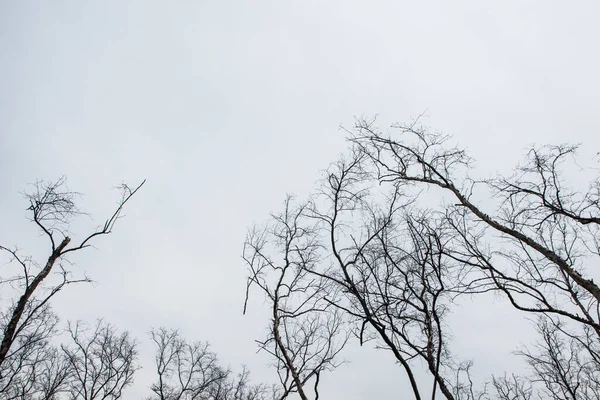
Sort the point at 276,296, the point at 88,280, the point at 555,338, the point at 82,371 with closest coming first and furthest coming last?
the point at 88,280, the point at 276,296, the point at 555,338, the point at 82,371

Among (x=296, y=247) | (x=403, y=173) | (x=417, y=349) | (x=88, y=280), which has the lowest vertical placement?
(x=417, y=349)

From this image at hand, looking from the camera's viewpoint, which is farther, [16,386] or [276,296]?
[16,386]

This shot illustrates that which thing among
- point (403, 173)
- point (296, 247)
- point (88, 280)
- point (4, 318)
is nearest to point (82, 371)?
point (4, 318)

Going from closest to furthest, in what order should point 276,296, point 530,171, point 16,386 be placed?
point 530,171
point 276,296
point 16,386

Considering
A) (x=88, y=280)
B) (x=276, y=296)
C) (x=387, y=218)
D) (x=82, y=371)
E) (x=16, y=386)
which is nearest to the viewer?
(x=88, y=280)

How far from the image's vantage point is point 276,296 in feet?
37.7

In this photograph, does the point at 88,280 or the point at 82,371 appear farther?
the point at 82,371

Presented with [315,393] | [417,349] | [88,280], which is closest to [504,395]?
[315,393]

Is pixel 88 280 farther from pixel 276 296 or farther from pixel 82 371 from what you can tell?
pixel 82 371

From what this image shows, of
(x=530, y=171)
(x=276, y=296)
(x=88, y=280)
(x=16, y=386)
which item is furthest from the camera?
(x=16, y=386)

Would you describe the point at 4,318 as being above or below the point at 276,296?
above

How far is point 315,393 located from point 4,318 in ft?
60.0

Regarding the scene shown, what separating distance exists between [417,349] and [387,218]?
12.1ft

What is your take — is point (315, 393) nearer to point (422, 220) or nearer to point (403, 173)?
point (422, 220)
